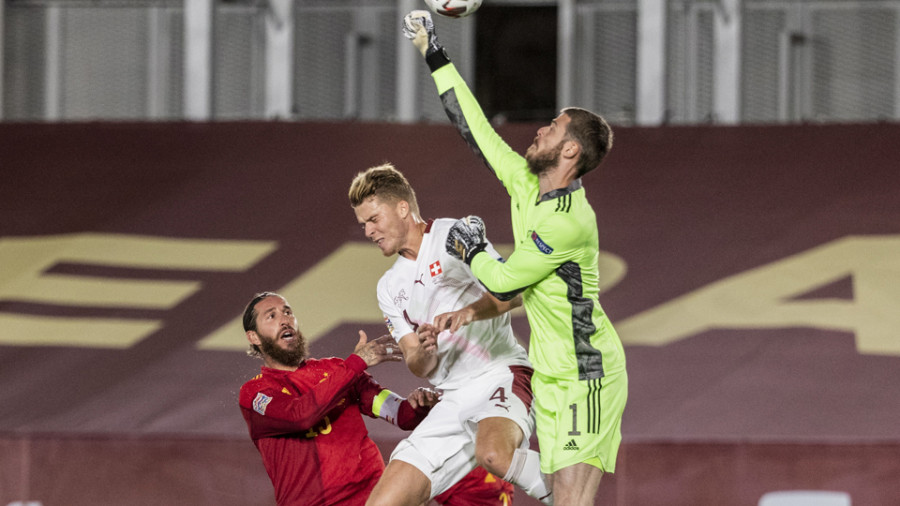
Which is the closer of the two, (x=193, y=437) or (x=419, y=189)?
(x=193, y=437)

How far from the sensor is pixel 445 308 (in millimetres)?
4387

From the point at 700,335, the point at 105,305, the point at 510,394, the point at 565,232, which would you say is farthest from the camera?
the point at 105,305

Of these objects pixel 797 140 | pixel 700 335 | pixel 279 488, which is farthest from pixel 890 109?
pixel 279 488

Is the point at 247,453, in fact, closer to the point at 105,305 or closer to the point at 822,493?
the point at 105,305

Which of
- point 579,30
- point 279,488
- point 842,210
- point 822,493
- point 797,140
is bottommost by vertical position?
point 822,493

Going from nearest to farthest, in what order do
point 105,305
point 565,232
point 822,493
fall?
point 565,232 < point 822,493 < point 105,305

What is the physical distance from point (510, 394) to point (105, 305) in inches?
162

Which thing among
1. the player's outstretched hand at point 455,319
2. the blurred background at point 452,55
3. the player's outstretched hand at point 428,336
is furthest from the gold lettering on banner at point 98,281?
the player's outstretched hand at point 455,319

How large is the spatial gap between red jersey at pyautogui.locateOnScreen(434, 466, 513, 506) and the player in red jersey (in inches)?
12.6

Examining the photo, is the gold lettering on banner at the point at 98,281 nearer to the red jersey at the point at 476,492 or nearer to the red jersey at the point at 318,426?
the red jersey at the point at 318,426

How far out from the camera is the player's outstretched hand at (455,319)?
3.93 metres

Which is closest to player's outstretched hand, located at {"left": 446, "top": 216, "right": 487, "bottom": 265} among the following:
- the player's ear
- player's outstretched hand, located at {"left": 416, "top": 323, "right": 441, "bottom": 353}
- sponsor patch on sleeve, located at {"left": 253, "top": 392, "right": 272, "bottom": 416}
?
player's outstretched hand, located at {"left": 416, "top": 323, "right": 441, "bottom": 353}

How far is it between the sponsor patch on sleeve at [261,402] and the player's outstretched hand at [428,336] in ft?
2.33

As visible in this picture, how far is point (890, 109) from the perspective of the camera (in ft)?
34.8
